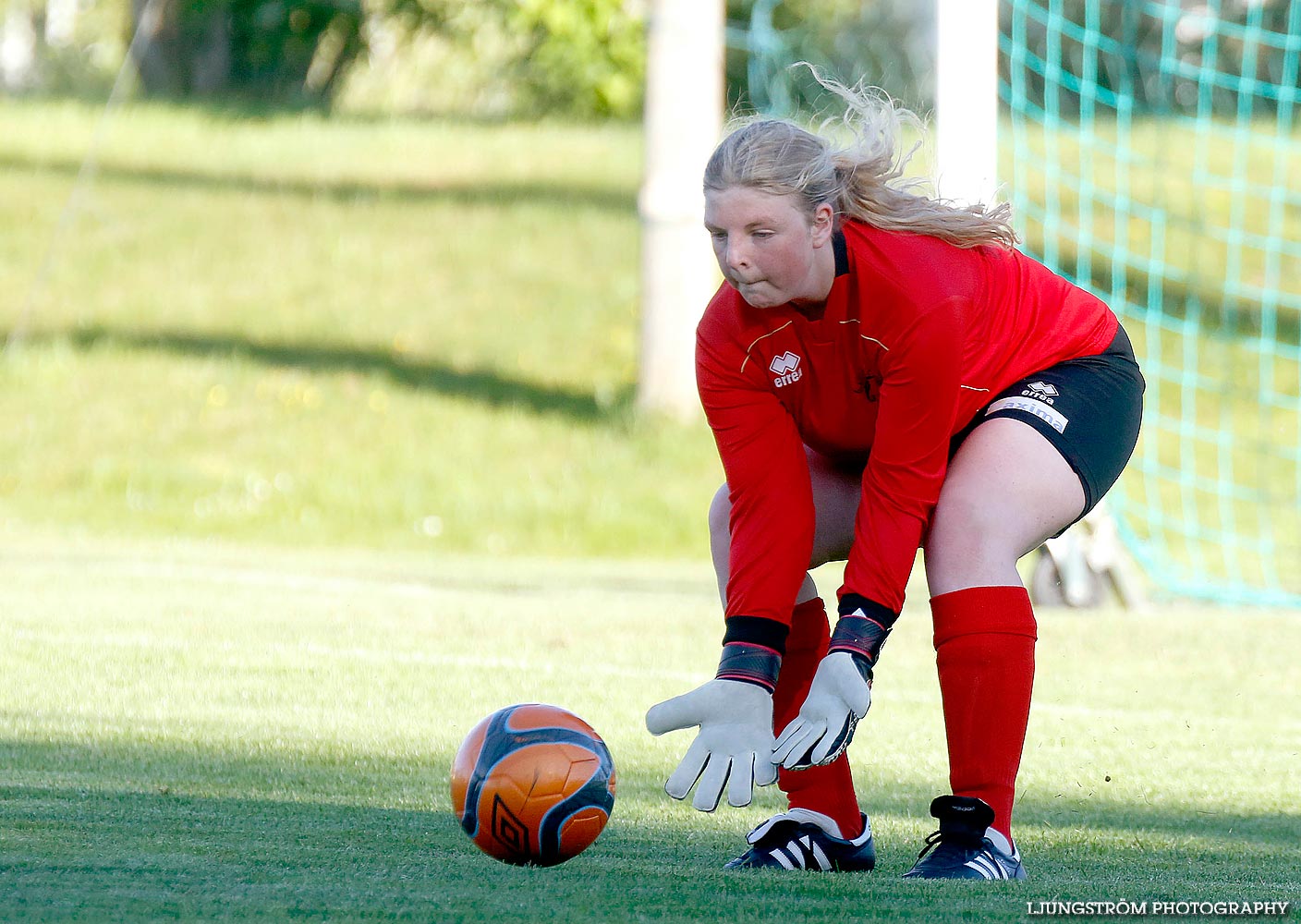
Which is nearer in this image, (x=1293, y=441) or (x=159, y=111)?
(x=1293, y=441)

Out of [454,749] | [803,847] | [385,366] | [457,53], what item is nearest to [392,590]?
[454,749]

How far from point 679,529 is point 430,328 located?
13.4 feet

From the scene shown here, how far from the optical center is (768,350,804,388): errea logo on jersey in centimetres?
347

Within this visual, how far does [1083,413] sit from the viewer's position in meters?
3.54

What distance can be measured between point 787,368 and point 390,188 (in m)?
14.9

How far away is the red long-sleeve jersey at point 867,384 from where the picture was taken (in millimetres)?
3309

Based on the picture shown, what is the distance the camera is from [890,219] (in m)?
3.47

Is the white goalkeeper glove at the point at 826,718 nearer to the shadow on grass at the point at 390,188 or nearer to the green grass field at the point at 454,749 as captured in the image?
the green grass field at the point at 454,749

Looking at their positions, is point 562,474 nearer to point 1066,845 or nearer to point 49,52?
point 1066,845

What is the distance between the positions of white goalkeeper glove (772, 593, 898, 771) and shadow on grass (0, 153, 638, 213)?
14.1m

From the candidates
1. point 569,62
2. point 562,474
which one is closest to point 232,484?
point 562,474

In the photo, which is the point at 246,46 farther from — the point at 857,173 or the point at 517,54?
the point at 857,173

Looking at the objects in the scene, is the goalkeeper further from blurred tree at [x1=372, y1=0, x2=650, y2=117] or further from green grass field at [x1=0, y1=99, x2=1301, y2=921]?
blurred tree at [x1=372, y1=0, x2=650, y2=117]

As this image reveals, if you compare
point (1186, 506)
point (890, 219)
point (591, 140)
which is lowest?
point (1186, 506)
